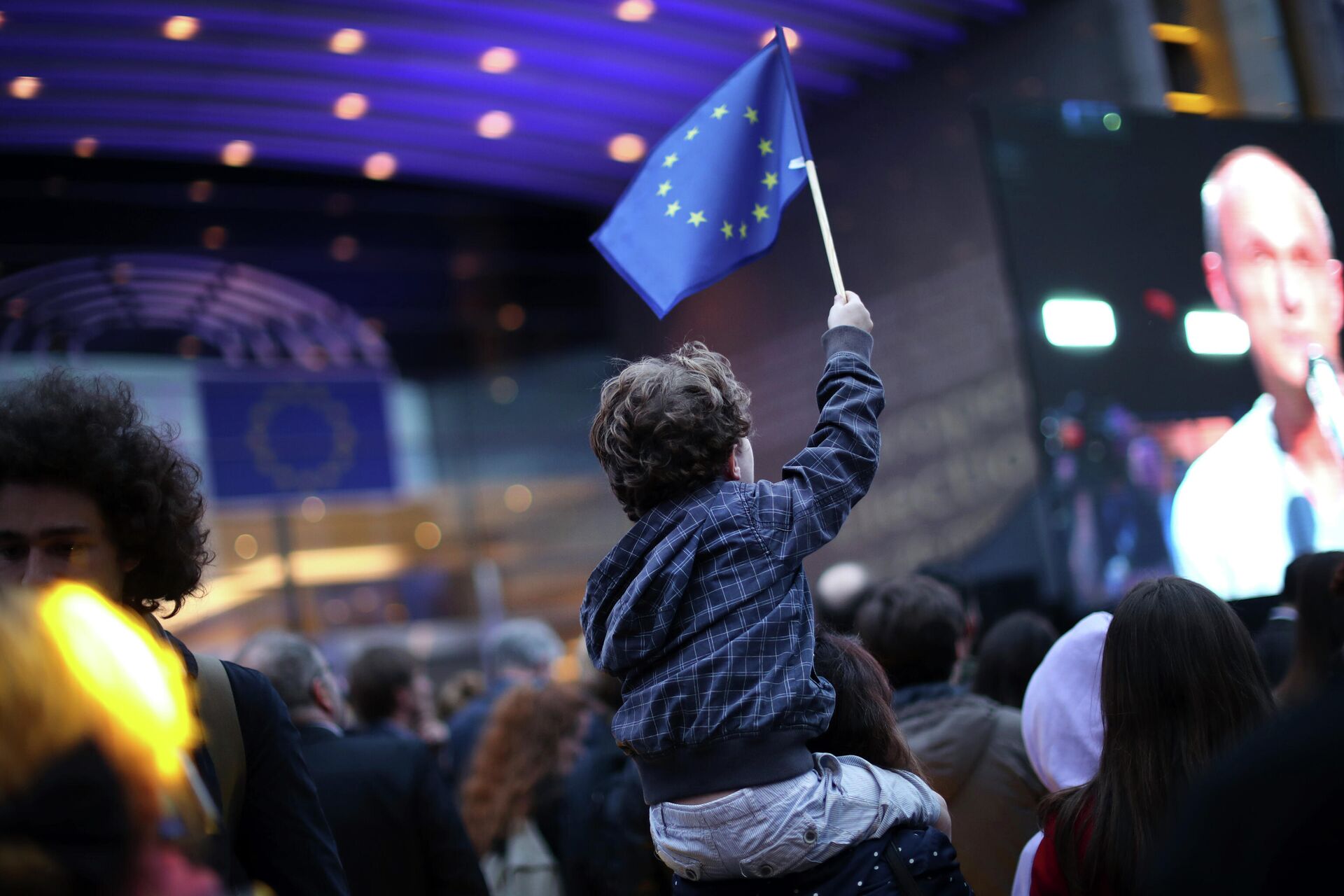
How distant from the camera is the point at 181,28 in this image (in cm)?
1116

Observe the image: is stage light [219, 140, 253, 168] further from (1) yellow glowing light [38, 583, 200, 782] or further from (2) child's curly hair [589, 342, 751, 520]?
(1) yellow glowing light [38, 583, 200, 782]

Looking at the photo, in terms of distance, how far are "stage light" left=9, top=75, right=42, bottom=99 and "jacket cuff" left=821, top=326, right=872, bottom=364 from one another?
1162 centimetres

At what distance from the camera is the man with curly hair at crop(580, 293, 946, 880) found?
2.11 m

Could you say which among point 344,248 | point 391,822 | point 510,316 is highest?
point 344,248

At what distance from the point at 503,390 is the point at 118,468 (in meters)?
15.6

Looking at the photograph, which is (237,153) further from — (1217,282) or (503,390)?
(1217,282)

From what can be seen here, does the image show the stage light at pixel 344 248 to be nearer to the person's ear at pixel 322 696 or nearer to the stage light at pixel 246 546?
the stage light at pixel 246 546

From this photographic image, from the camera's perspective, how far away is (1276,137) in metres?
7.16

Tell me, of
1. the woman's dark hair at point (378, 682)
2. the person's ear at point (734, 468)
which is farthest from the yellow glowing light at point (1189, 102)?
the person's ear at point (734, 468)

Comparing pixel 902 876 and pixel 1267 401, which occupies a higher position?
pixel 1267 401

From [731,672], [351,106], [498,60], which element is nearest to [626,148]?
[498,60]

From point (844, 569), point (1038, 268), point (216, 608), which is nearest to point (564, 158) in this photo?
point (216, 608)

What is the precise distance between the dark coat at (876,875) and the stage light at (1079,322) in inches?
198

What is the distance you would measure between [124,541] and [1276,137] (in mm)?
7057
